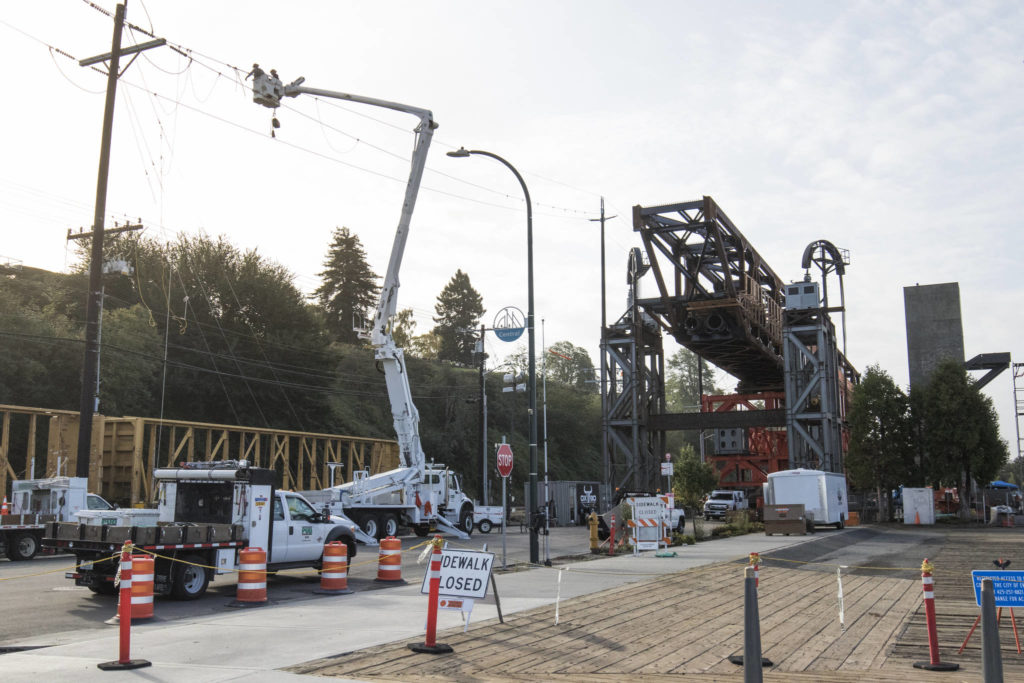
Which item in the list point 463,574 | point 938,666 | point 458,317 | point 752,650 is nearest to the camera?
point 752,650

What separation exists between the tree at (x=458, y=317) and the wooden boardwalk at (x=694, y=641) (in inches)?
3368

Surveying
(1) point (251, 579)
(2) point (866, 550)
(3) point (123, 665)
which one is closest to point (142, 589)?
(1) point (251, 579)

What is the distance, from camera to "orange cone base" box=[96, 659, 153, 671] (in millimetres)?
8633

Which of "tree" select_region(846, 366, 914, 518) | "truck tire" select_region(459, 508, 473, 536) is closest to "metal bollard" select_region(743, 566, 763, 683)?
"truck tire" select_region(459, 508, 473, 536)

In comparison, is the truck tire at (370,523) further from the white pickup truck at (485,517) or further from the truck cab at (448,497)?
the white pickup truck at (485,517)

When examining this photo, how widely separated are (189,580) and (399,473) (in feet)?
45.9

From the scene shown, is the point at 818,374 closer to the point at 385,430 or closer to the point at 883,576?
the point at 883,576

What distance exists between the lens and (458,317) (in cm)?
10444

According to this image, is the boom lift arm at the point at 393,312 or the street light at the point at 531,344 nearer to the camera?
the street light at the point at 531,344

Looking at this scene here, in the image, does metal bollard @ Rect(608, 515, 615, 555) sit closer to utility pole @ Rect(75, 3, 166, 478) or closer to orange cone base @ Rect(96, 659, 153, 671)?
utility pole @ Rect(75, 3, 166, 478)

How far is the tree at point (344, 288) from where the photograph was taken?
264ft

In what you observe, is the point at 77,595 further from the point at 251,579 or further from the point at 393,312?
the point at 393,312

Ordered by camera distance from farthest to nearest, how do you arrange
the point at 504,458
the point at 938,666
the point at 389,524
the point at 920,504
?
the point at 920,504, the point at 389,524, the point at 504,458, the point at 938,666

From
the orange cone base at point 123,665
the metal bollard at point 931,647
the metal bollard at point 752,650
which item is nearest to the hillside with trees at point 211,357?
the orange cone base at point 123,665
